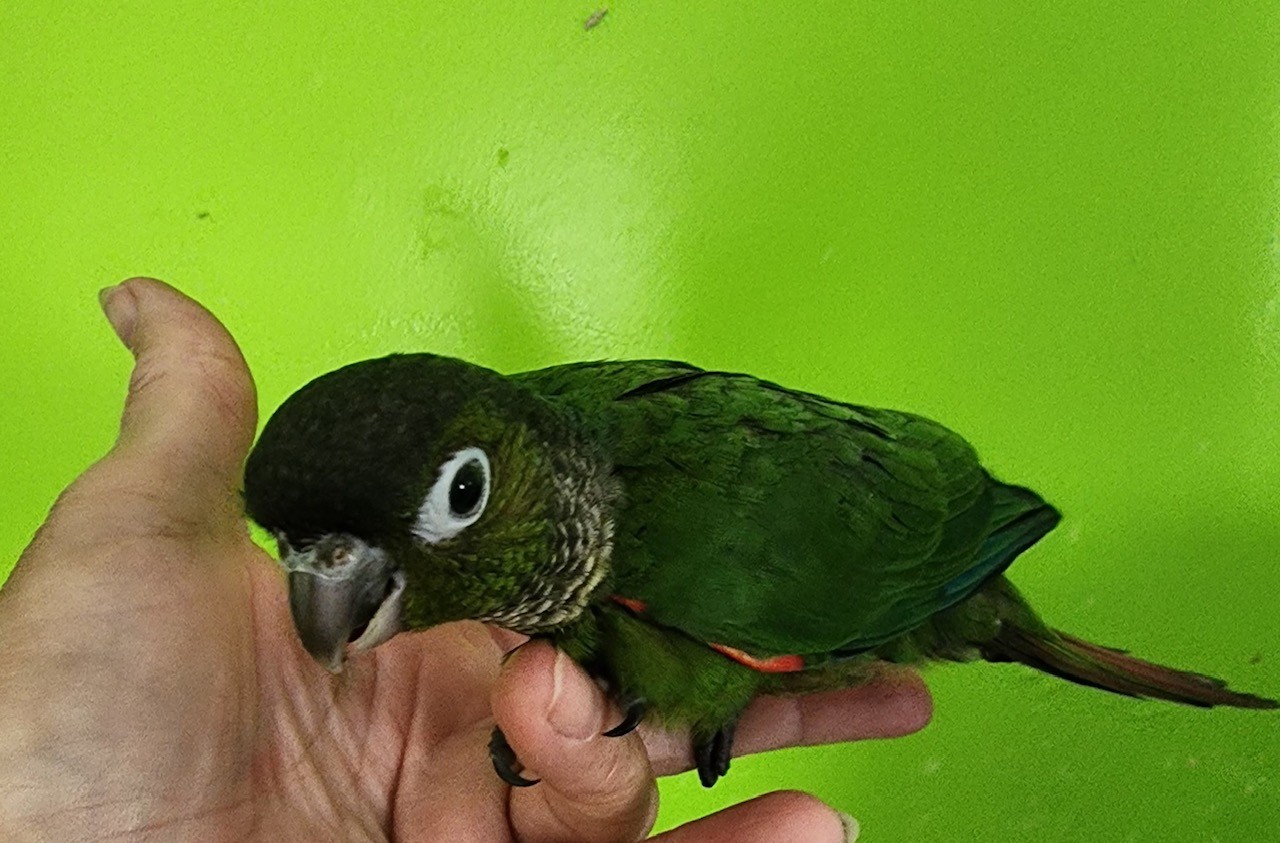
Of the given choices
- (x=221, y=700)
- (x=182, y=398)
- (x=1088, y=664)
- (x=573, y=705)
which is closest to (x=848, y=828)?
(x=573, y=705)

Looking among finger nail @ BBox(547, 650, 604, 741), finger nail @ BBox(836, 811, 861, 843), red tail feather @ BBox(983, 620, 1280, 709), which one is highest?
finger nail @ BBox(547, 650, 604, 741)

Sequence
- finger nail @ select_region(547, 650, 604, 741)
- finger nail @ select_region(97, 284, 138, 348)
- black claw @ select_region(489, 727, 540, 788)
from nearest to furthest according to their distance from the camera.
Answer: finger nail @ select_region(547, 650, 604, 741) → black claw @ select_region(489, 727, 540, 788) → finger nail @ select_region(97, 284, 138, 348)

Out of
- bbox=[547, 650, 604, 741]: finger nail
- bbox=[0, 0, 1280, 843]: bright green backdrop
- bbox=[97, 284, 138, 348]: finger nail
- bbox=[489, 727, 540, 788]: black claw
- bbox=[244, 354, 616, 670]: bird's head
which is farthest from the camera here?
bbox=[0, 0, 1280, 843]: bright green backdrop

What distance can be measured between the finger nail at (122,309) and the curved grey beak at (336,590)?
43 cm

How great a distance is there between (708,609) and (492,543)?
0.56ft

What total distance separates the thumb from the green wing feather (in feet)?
0.77

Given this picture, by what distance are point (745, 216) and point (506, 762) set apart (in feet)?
2.53

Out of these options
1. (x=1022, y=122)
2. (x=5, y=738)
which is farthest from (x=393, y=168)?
(x=5, y=738)

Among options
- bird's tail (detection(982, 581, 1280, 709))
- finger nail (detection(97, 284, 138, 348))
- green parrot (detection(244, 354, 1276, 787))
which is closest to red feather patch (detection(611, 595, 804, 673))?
green parrot (detection(244, 354, 1276, 787))

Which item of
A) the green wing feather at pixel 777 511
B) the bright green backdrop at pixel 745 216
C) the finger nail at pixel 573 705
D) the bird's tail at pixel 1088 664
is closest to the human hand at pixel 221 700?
the finger nail at pixel 573 705

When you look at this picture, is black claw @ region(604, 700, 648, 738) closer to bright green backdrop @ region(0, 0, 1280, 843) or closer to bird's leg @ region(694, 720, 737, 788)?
bird's leg @ region(694, 720, 737, 788)

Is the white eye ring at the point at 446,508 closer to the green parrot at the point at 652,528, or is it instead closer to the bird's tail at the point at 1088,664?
the green parrot at the point at 652,528

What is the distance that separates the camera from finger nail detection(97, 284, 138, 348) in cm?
99

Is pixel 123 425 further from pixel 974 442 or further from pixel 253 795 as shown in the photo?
pixel 974 442
